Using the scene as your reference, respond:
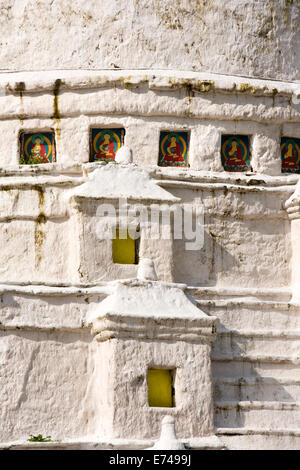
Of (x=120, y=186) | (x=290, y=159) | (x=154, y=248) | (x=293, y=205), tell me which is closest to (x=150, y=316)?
(x=154, y=248)

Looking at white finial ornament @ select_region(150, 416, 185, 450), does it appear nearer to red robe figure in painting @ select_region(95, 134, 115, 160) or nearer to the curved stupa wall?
red robe figure in painting @ select_region(95, 134, 115, 160)

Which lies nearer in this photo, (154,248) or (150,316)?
(150,316)

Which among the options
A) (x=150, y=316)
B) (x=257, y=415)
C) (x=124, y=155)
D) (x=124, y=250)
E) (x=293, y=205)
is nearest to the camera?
(x=150, y=316)

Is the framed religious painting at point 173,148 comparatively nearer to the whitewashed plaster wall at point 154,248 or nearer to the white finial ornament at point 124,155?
the whitewashed plaster wall at point 154,248

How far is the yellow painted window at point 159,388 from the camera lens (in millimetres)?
15648

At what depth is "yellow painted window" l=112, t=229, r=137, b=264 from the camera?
17.1 metres

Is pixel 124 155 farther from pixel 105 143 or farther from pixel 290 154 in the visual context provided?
pixel 290 154

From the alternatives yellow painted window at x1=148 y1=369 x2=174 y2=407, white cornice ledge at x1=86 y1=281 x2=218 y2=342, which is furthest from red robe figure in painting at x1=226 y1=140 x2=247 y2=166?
yellow painted window at x1=148 y1=369 x2=174 y2=407

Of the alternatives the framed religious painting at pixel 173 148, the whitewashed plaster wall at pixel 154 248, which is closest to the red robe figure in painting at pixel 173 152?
the framed religious painting at pixel 173 148

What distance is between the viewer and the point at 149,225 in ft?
56.6

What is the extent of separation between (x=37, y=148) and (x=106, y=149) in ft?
3.62

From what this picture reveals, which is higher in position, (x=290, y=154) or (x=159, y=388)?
(x=290, y=154)
